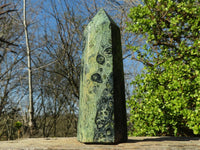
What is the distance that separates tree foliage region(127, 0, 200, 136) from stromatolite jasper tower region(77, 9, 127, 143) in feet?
6.31

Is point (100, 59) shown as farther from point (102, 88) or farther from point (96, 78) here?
point (102, 88)

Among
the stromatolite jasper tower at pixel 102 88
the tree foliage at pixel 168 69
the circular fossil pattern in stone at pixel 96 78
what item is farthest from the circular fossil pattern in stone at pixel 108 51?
the tree foliage at pixel 168 69

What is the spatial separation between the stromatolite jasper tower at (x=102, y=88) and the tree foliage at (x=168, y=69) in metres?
1.92

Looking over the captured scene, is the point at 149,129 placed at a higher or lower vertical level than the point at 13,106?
lower

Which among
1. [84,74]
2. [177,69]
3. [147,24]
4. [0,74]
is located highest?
[147,24]

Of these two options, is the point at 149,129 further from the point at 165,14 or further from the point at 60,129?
the point at 60,129

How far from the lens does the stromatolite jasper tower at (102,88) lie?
2.55 metres

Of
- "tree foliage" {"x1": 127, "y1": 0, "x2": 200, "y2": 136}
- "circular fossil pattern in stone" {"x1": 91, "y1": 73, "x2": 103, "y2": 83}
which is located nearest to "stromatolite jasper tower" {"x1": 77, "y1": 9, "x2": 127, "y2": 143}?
"circular fossil pattern in stone" {"x1": 91, "y1": 73, "x2": 103, "y2": 83}

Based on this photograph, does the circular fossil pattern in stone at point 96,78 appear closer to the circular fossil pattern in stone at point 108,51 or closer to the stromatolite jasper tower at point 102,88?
the stromatolite jasper tower at point 102,88

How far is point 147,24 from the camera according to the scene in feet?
15.9

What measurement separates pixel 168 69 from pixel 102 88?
2.35 metres

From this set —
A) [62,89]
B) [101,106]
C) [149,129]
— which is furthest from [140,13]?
[62,89]

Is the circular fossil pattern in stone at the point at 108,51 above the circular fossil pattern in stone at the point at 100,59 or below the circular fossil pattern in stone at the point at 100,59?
above

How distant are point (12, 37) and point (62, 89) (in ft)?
9.68
